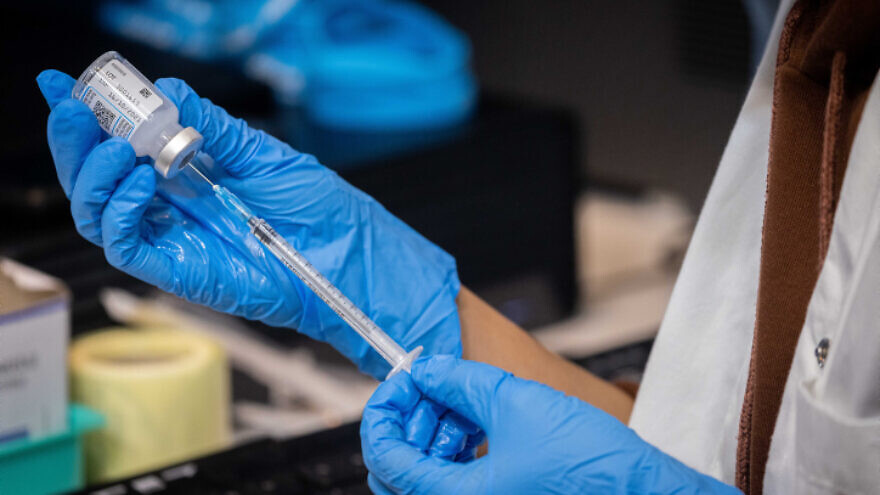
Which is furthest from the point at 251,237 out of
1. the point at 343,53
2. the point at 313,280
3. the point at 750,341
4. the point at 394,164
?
the point at 343,53

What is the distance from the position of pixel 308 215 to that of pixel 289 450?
0.26m

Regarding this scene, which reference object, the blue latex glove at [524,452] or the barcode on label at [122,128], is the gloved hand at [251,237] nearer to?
the barcode on label at [122,128]

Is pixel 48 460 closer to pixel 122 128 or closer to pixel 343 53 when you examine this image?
pixel 122 128

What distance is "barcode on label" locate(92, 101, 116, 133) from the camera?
673 mm

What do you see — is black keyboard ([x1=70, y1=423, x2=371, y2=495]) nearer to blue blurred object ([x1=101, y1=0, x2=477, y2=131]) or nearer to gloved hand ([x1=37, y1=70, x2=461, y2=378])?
gloved hand ([x1=37, y1=70, x2=461, y2=378])

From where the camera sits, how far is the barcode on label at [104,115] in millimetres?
673

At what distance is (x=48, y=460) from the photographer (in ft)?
3.00

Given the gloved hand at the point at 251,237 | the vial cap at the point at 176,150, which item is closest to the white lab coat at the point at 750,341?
the gloved hand at the point at 251,237

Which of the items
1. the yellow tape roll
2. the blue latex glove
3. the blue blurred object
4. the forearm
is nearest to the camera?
the blue latex glove

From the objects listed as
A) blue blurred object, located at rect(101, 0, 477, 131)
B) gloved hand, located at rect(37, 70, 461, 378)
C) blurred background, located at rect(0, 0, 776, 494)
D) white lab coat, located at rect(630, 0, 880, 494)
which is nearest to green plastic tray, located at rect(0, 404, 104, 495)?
blurred background, located at rect(0, 0, 776, 494)

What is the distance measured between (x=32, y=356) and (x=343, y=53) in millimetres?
697

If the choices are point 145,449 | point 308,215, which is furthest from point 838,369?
point 145,449

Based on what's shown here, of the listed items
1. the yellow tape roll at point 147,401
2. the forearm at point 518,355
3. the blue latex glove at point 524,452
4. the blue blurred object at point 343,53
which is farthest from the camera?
the blue blurred object at point 343,53

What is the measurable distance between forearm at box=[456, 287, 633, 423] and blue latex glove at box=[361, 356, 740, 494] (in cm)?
18
